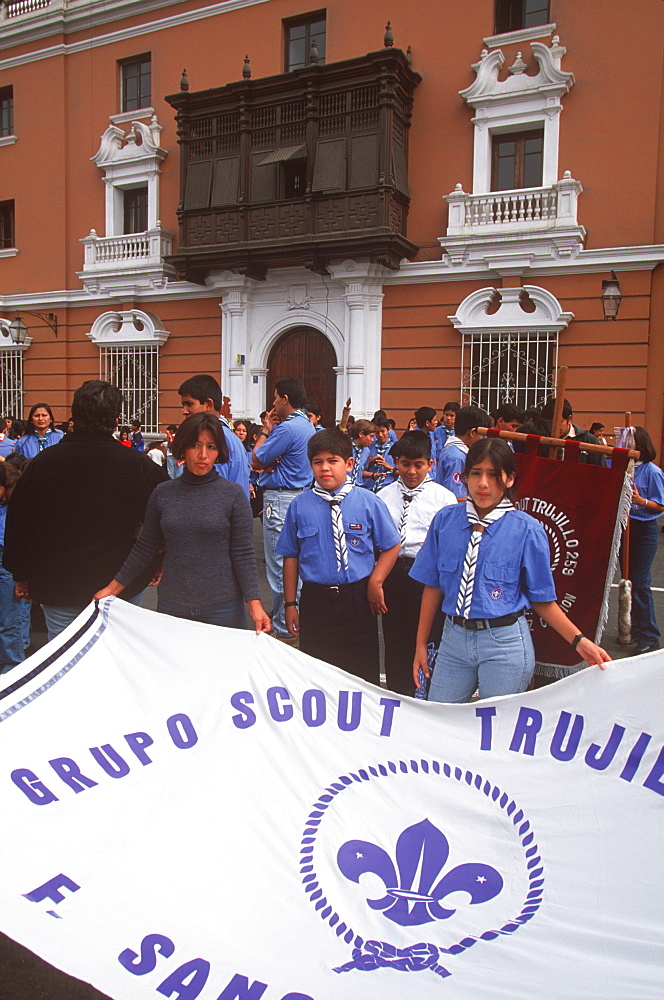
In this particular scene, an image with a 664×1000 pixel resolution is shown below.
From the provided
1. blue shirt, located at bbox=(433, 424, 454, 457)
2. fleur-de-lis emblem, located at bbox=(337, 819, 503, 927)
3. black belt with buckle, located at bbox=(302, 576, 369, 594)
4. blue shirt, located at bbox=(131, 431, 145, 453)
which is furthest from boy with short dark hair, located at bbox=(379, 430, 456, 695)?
blue shirt, located at bbox=(131, 431, 145, 453)

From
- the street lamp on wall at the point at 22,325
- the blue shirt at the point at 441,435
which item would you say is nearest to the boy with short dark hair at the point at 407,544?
the blue shirt at the point at 441,435

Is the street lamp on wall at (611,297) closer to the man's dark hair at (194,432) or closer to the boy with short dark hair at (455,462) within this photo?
the boy with short dark hair at (455,462)

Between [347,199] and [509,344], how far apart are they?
4.45 metres

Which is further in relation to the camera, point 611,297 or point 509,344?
point 509,344

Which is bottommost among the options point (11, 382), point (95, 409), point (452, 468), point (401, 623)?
point (401, 623)

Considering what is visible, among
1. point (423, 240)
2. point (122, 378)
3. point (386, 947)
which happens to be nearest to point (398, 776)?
point (386, 947)

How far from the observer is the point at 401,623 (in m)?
4.41

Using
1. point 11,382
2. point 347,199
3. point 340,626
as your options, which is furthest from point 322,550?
point 11,382

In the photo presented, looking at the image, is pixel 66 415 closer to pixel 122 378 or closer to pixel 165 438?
pixel 122 378

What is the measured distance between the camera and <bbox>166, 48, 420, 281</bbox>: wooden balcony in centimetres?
1512

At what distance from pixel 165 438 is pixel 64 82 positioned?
9.91 metres

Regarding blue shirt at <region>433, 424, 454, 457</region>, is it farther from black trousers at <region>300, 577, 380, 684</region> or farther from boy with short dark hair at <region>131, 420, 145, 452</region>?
boy with short dark hair at <region>131, 420, 145, 452</region>

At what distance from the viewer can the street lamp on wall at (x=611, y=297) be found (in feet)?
44.9

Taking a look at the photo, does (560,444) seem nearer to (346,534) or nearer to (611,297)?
(346,534)
